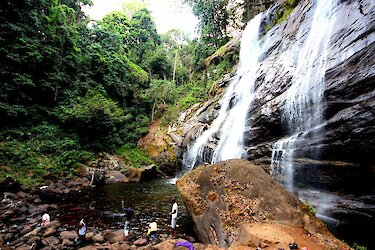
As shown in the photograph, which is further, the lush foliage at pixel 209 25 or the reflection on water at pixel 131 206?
the lush foliage at pixel 209 25

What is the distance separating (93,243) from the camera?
371 inches

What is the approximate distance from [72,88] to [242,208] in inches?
1033

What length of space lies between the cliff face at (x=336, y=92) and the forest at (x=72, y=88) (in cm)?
1519

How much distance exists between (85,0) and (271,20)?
2616 cm

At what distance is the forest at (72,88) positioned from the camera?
66.2 feet

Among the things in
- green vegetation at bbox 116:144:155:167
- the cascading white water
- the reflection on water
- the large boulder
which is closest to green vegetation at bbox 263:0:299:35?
the cascading white water

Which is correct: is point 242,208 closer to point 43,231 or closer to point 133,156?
point 43,231

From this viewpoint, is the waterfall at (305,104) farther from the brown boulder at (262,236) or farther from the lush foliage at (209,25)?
the lush foliage at (209,25)

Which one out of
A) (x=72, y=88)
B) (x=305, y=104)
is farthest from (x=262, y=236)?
(x=72, y=88)

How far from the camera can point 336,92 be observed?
9.94m

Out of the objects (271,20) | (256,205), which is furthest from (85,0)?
(256,205)

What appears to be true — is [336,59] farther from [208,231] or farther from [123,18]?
[123,18]

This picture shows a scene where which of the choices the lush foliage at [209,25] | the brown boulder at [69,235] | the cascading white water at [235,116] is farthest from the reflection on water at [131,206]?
the lush foliage at [209,25]

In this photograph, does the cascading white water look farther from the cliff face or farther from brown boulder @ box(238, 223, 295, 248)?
brown boulder @ box(238, 223, 295, 248)
